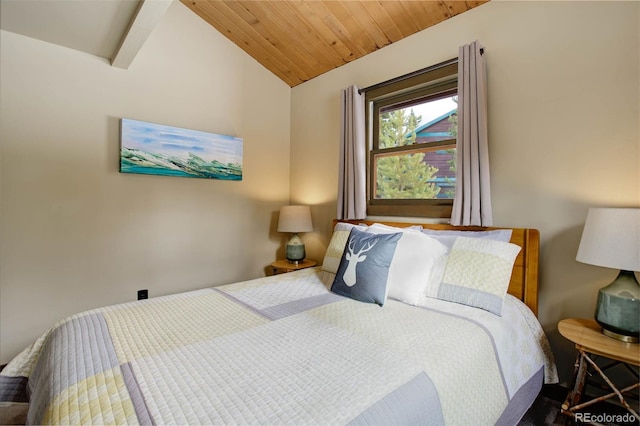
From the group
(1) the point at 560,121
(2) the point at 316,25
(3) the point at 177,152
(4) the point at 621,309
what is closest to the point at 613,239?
(4) the point at 621,309

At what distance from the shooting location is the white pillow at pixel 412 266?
5.30ft

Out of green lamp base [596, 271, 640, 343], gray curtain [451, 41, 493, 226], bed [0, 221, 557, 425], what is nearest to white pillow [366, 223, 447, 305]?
bed [0, 221, 557, 425]

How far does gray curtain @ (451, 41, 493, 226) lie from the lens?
6.37ft

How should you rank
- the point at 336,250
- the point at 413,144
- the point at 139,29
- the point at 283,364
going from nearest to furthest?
the point at 283,364 → the point at 139,29 → the point at 336,250 → the point at 413,144

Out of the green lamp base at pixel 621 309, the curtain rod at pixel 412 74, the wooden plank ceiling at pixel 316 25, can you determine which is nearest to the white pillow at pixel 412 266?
the green lamp base at pixel 621 309

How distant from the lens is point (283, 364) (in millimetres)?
985

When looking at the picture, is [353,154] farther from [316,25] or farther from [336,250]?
[316,25]

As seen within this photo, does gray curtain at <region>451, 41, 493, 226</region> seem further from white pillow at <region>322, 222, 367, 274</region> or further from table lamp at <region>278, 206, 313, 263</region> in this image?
table lamp at <region>278, 206, 313, 263</region>

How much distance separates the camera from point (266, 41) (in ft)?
9.34

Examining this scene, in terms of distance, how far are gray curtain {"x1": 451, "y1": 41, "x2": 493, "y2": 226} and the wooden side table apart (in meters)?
0.71

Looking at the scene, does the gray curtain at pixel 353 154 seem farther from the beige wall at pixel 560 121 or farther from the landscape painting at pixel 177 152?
the landscape painting at pixel 177 152

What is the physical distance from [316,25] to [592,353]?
2.76 metres

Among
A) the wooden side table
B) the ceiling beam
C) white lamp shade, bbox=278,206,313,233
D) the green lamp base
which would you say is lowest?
the wooden side table

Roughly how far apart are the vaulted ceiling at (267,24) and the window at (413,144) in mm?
413
